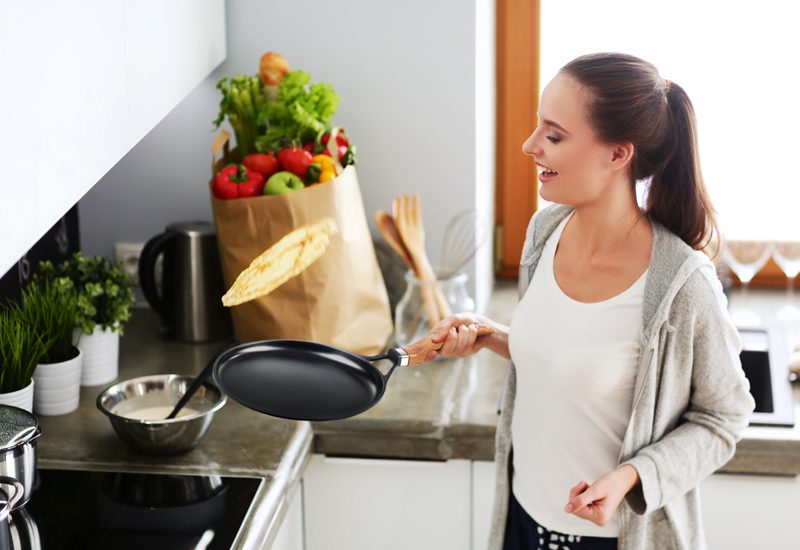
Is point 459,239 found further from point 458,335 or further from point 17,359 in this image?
point 17,359

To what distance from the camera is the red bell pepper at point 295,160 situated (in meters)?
1.87

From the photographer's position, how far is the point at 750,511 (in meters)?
1.78

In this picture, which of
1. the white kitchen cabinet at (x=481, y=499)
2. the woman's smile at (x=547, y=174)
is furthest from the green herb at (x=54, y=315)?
the woman's smile at (x=547, y=174)

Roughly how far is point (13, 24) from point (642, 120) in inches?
28.5

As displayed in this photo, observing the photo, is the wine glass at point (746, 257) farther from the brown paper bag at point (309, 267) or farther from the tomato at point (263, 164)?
the tomato at point (263, 164)

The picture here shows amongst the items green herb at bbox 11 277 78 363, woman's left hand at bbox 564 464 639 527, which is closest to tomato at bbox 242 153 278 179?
green herb at bbox 11 277 78 363

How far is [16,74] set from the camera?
1.16m

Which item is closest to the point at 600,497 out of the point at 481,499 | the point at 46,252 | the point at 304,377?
the point at 304,377

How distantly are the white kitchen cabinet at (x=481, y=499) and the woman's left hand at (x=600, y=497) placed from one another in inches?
18.6

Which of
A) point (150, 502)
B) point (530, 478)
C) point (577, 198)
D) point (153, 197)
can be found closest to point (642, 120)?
point (577, 198)

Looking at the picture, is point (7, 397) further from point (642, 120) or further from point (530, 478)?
point (642, 120)

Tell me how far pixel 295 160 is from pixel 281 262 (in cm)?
18

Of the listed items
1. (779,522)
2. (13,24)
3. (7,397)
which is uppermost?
(13,24)

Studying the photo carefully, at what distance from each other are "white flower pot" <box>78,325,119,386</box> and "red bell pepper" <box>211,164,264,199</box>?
1.02ft
